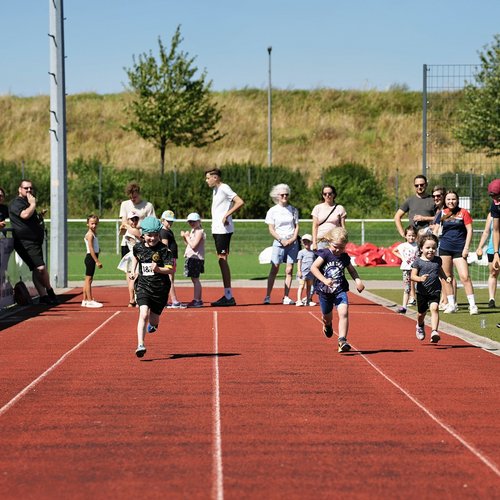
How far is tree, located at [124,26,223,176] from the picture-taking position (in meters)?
51.0

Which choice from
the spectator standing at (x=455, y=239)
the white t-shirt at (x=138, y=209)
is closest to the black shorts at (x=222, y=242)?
the white t-shirt at (x=138, y=209)

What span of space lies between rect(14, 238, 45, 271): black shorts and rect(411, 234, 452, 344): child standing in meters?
7.60

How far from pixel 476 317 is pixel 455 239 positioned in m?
1.23

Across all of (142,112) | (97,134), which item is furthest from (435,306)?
(97,134)

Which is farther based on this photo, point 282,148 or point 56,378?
point 282,148

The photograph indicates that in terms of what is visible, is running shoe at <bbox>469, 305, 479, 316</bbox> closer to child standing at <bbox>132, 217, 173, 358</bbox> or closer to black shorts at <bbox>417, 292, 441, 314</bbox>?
black shorts at <bbox>417, 292, 441, 314</bbox>

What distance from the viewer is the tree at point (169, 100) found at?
50969mm

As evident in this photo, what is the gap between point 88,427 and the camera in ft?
27.3

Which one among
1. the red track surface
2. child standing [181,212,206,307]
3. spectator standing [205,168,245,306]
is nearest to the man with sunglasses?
spectator standing [205,168,245,306]

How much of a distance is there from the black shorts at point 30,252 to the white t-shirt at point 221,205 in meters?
2.87

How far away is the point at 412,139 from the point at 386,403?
64.4m

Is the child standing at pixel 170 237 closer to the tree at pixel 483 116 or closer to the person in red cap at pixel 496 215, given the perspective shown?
the person in red cap at pixel 496 215

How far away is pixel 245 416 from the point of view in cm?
877

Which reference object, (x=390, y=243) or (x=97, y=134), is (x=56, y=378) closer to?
(x=390, y=243)
